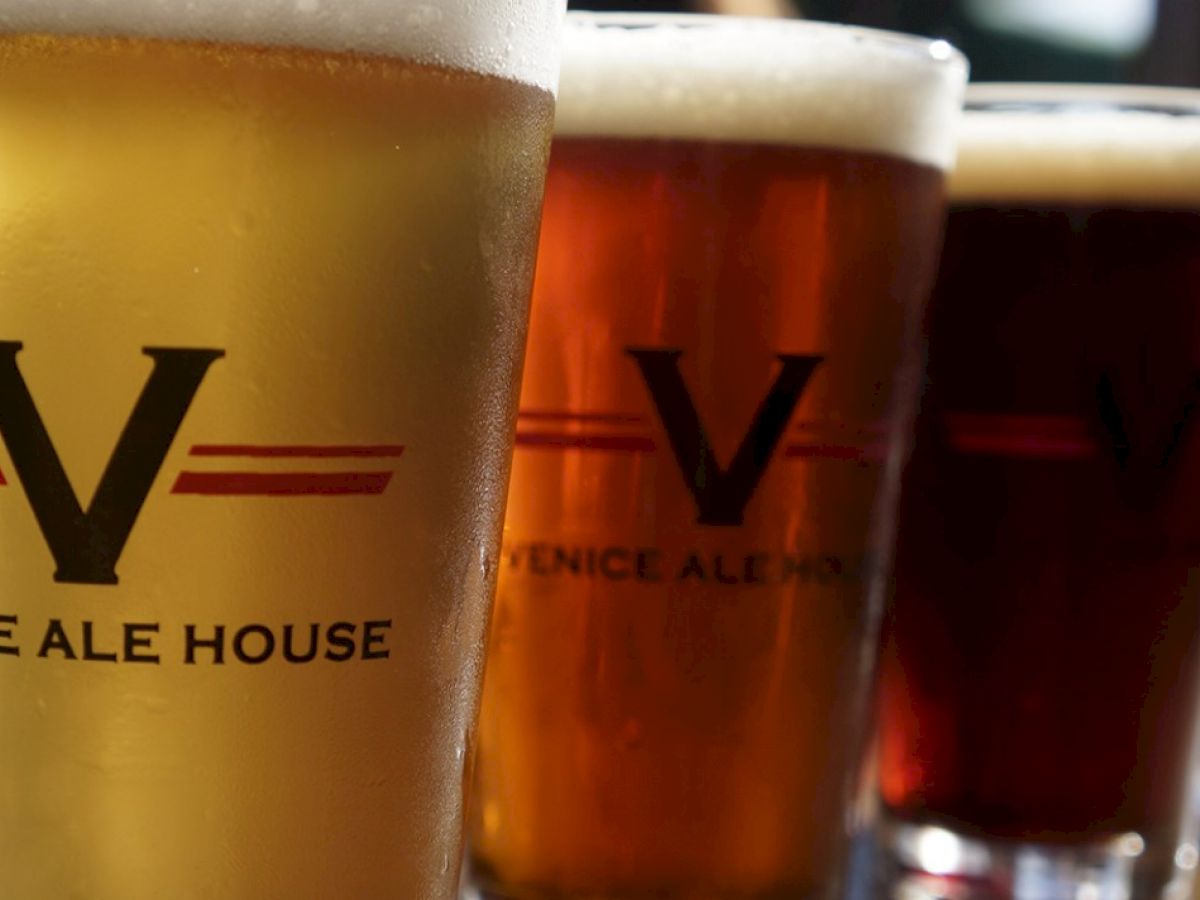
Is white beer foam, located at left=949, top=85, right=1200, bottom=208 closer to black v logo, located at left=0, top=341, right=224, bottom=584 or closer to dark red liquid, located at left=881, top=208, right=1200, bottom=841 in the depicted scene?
dark red liquid, located at left=881, top=208, right=1200, bottom=841

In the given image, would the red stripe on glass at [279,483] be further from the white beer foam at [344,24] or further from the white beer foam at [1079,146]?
the white beer foam at [1079,146]

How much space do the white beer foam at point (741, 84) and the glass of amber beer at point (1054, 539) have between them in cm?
13

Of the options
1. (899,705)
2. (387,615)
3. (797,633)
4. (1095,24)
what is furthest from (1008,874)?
(1095,24)

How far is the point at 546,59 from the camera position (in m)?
0.54

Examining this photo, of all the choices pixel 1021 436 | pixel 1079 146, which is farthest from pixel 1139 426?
pixel 1079 146

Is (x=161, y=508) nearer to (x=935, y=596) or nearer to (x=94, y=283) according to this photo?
(x=94, y=283)

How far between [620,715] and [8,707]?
264 mm

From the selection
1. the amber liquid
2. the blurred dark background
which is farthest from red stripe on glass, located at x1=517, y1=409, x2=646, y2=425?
the blurred dark background

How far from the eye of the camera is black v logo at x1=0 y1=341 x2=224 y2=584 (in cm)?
46

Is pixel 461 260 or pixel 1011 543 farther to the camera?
pixel 1011 543

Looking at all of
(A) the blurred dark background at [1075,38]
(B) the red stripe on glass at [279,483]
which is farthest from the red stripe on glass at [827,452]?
(A) the blurred dark background at [1075,38]

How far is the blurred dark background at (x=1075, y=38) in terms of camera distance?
68.3 inches

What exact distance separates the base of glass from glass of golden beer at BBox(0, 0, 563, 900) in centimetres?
37

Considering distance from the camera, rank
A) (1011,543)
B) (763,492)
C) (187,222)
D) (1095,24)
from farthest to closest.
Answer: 1. (1095,24)
2. (1011,543)
3. (763,492)
4. (187,222)
